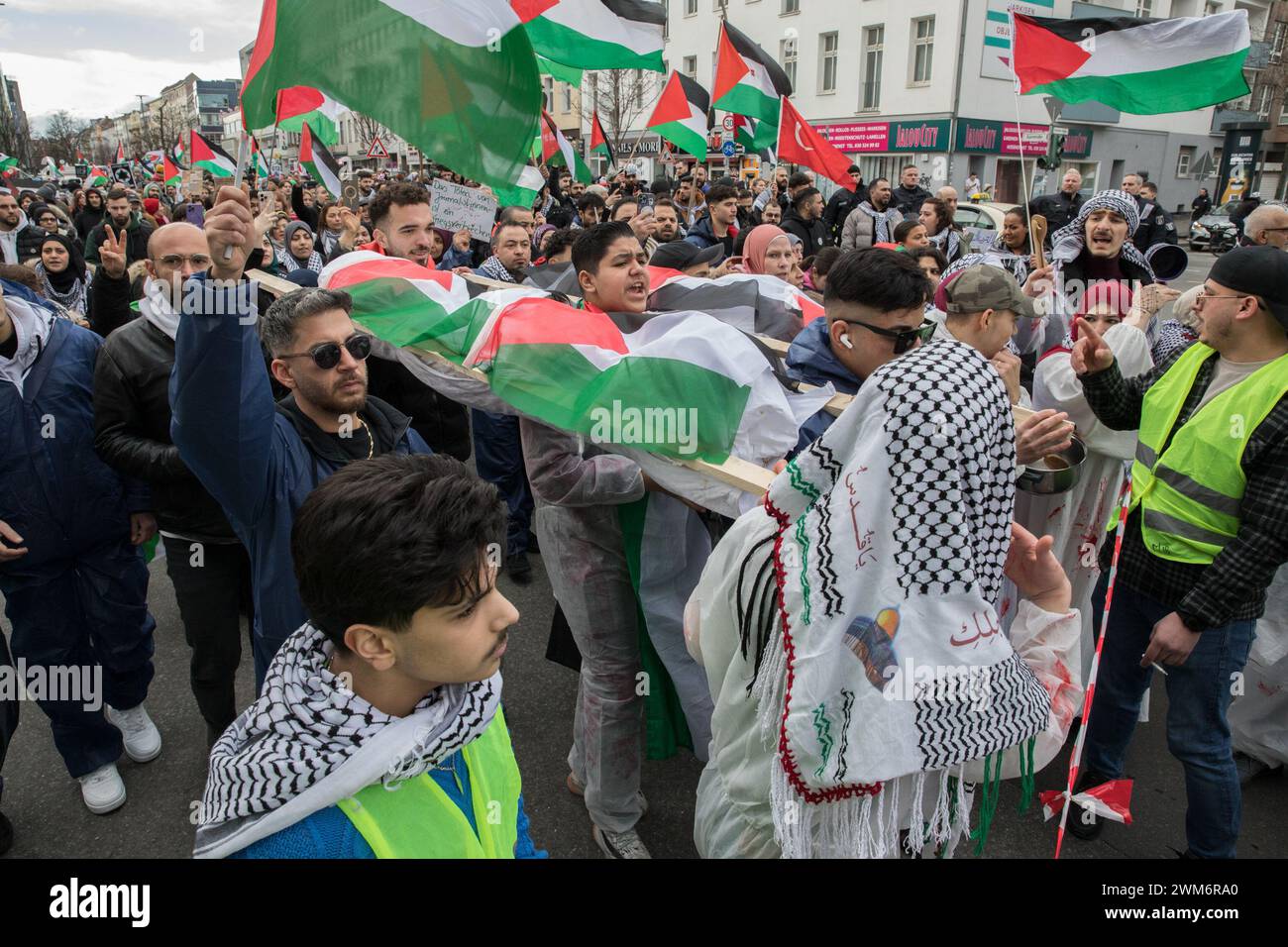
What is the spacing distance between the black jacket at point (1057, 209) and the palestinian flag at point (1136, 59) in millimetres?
3250

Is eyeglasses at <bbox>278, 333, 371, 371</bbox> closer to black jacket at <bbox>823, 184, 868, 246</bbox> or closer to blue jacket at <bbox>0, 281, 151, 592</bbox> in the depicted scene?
blue jacket at <bbox>0, 281, 151, 592</bbox>

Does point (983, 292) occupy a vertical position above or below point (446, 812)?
above

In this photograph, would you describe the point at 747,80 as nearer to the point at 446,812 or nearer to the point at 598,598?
the point at 598,598

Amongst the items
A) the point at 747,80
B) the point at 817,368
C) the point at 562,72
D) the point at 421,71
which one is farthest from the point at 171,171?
the point at 817,368

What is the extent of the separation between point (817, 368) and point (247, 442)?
1.54m

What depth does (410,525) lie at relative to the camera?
1.21 meters

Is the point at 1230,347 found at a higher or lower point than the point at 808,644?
higher

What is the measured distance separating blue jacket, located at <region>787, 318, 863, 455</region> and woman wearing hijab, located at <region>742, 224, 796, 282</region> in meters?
2.93

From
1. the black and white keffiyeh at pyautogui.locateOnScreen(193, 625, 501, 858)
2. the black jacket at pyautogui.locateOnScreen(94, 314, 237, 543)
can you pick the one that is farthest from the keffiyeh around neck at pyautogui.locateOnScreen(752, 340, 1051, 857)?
the black jacket at pyautogui.locateOnScreen(94, 314, 237, 543)

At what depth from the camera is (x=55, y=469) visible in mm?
2869
